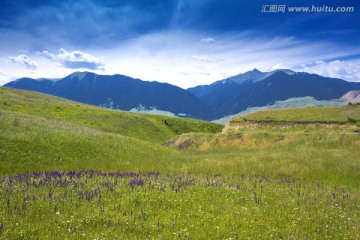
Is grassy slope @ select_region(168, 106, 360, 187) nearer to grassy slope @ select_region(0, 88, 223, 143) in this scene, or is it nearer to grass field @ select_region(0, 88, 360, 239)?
grass field @ select_region(0, 88, 360, 239)

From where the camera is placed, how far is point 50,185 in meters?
12.0

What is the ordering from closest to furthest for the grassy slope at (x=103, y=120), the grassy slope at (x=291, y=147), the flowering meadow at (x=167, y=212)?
the flowering meadow at (x=167, y=212)
the grassy slope at (x=291, y=147)
the grassy slope at (x=103, y=120)

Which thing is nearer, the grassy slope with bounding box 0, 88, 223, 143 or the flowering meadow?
the flowering meadow

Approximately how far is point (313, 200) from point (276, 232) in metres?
4.04

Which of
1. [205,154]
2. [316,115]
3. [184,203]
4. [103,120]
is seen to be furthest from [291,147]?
[103,120]

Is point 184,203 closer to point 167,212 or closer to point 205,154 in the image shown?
point 167,212

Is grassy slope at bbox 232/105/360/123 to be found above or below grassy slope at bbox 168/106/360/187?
above

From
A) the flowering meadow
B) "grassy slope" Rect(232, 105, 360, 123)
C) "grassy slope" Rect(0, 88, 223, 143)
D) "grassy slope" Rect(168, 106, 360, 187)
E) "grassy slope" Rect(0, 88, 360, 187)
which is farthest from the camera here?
"grassy slope" Rect(0, 88, 223, 143)

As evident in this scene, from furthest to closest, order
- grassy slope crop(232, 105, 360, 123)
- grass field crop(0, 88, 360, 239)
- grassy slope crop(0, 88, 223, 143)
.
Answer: grassy slope crop(0, 88, 223, 143) → grassy slope crop(232, 105, 360, 123) → grass field crop(0, 88, 360, 239)

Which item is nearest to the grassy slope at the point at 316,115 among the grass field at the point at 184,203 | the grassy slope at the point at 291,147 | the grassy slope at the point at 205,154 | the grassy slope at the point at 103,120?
the grassy slope at the point at 291,147

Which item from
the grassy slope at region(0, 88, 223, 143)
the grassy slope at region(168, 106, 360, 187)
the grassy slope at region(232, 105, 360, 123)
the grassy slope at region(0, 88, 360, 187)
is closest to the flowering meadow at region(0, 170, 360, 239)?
the grassy slope at region(168, 106, 360, 187)

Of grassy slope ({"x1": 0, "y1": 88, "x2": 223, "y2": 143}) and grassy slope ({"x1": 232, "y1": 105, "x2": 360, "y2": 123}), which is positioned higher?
grassy slope ({"x1": 232, "y1": 105, "x2": 360, "y2": 123})

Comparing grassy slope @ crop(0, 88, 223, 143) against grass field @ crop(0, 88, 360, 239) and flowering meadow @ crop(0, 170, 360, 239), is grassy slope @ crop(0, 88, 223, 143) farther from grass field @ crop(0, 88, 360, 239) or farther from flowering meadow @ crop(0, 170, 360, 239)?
flowering meadow @ crop(0, 170, 360, 239)

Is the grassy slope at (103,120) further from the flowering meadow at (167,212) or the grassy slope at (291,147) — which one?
the flowering meadow at (167,212)
